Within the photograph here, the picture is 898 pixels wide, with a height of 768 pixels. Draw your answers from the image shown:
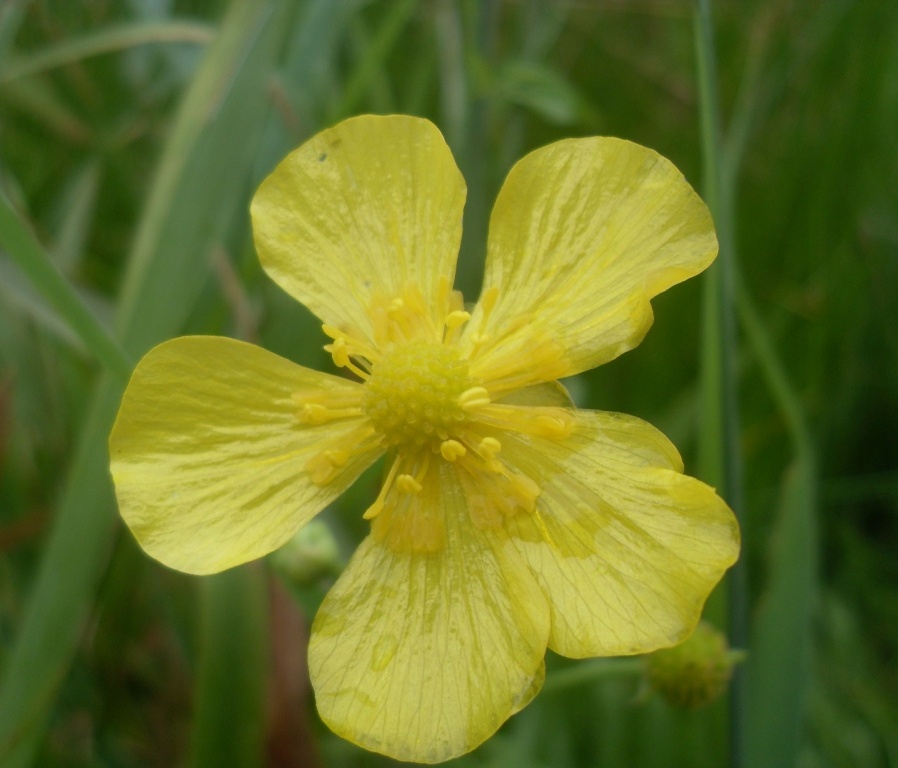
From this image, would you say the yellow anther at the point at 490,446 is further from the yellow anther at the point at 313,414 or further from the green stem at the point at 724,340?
the green stem at the point at 724,340

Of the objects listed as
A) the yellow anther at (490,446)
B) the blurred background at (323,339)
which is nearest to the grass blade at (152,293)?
the blurred background at (323,339)

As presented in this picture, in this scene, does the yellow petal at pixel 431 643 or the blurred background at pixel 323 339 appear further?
the blurred background at pixel 323 339

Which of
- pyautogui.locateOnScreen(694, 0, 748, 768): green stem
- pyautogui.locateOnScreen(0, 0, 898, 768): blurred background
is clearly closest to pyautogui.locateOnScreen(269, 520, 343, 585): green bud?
pyautogui.locateOnScreen(0, 0, 898, 768): blurred background

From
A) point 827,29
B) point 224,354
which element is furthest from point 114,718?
point 827,29

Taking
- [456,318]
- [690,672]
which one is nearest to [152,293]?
[456,318]

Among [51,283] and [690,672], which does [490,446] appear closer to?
[690,672]

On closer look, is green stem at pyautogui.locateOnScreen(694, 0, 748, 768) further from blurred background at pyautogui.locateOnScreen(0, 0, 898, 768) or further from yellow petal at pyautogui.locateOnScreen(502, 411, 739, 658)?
yellow petal at pyautogui.locateOnScreen(502, 411, 739, 658)

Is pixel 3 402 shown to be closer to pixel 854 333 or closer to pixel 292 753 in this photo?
pixel 292 753
